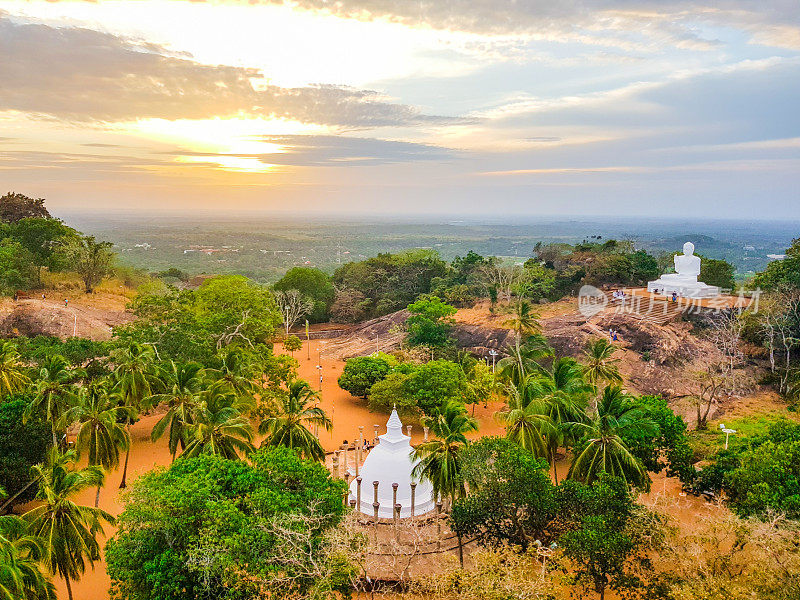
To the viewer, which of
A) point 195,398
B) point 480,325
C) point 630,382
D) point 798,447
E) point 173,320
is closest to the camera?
point 798,447

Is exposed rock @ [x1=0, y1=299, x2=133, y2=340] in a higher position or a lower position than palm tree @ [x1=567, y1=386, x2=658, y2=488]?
lower

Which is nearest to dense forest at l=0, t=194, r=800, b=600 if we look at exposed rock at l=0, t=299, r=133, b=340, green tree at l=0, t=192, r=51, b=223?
exposed rock at l=0, t=299, r=133, b=340

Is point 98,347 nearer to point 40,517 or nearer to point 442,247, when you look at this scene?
point 40,517

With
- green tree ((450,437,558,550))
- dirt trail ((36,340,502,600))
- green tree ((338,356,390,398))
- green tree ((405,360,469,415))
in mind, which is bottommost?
dirt trail ((36,340,502,600))

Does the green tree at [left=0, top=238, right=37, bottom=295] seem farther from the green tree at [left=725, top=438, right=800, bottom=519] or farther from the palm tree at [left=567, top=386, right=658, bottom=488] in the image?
the green tree at [left=725, top=438, right=800, bottom=519]

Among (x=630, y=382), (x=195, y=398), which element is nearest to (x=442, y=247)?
(x=630, y=382)
